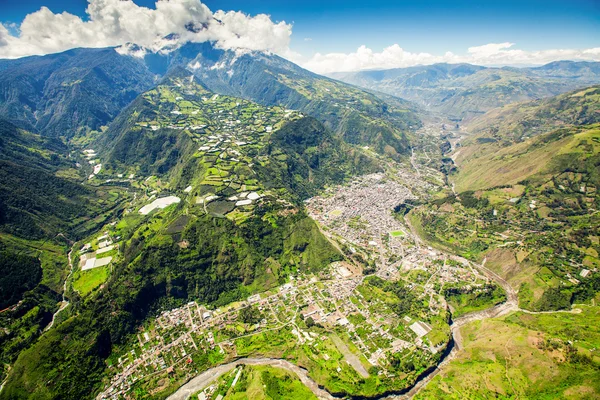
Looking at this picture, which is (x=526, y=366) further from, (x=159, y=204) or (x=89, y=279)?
(x=159, y=204)

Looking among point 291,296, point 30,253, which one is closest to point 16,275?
point 30,253

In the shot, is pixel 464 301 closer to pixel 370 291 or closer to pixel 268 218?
pixel 370 291

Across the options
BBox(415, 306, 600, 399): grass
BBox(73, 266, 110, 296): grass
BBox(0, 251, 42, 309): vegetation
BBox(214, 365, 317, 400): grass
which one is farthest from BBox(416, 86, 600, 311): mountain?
BBox(0, 251, 42, 309): vegetation

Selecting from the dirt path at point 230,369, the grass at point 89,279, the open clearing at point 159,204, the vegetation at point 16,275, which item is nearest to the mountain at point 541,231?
the dirt path at point 230,369

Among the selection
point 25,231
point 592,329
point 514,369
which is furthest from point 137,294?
point 592,329

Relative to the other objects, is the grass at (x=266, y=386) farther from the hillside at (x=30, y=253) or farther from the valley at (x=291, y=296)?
the hillside at (x=30, y=253)

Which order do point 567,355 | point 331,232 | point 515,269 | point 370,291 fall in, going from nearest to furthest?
point 567,355 < point 370,291 < point 515,269 < point 331,232
